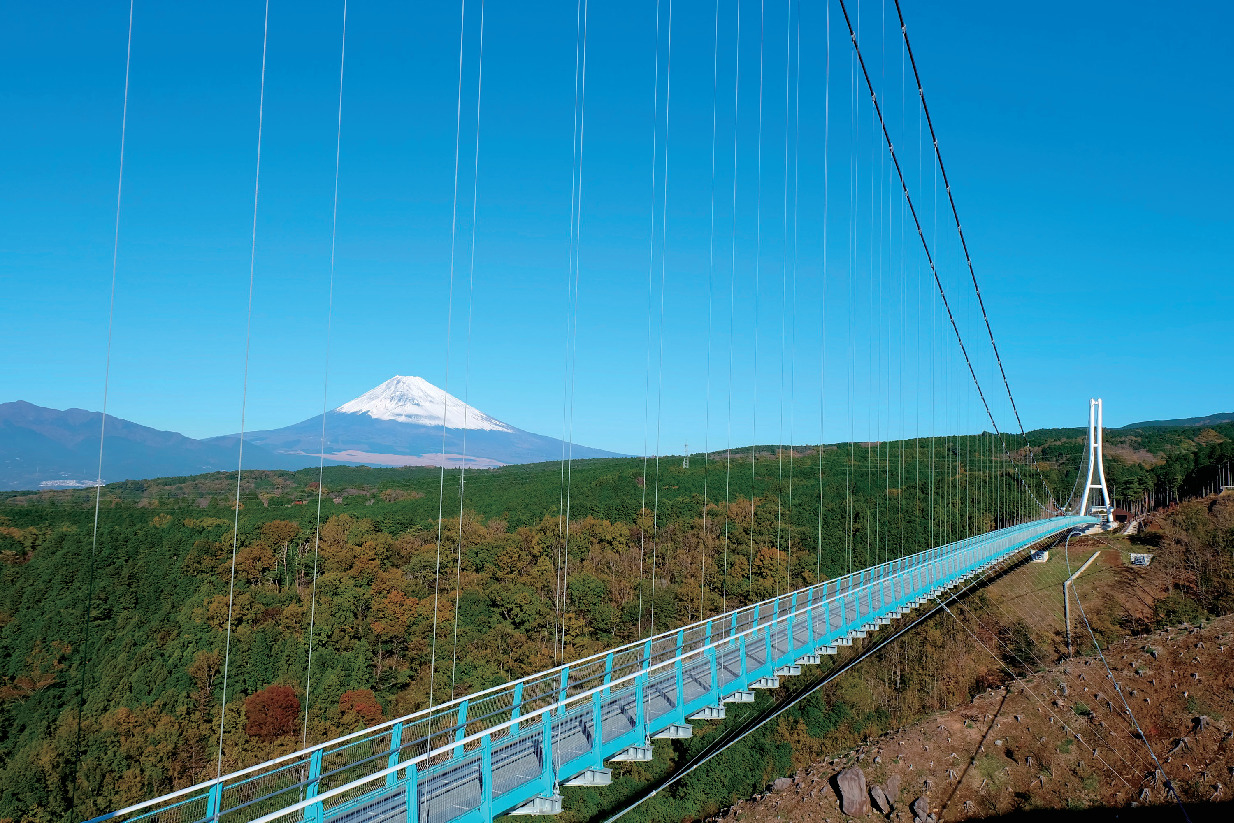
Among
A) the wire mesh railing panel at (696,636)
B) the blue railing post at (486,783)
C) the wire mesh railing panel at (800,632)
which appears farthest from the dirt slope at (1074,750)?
the blue railing post at (486,783)

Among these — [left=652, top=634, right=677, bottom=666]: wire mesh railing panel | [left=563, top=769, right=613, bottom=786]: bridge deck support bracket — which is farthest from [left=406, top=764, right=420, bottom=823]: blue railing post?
[left=652, top=634, right=677, bottom=666]: wire mesh railing panel

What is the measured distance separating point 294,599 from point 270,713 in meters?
7.86

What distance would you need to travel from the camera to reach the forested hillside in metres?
33.4

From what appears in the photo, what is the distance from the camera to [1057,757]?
25609 mm

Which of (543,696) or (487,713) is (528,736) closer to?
(487,713)

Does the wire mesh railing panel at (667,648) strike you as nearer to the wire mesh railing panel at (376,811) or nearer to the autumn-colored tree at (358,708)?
the wire mesh railing panel at (376,811)

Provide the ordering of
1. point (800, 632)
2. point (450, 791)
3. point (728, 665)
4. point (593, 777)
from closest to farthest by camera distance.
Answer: point (450, 791)
point (593, 777)
point (728, 665)
point (800, 632)

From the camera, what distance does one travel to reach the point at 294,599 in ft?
139

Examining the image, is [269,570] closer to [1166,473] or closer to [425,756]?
[425,756]

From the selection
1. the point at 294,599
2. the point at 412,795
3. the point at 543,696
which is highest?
the point at 412,795

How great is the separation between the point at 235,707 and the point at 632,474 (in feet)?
167

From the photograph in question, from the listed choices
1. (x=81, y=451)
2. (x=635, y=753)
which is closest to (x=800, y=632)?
(x=635, y=753)

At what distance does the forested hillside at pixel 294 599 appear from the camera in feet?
110

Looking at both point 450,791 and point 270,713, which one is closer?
point 450,791
